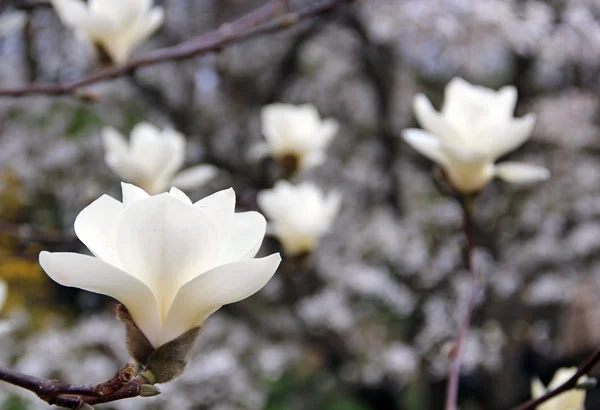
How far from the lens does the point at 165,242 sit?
0.37 meters

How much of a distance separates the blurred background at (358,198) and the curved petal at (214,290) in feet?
6.55

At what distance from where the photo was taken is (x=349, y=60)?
10.5ft

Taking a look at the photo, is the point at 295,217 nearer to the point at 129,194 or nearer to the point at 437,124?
the point at 437,124

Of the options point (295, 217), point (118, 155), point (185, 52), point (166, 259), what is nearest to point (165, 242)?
point (166, 259)

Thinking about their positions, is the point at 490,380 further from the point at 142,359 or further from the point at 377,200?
the point at 142,359

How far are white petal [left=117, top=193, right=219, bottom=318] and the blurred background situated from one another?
6.55 ft

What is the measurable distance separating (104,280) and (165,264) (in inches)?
1.7

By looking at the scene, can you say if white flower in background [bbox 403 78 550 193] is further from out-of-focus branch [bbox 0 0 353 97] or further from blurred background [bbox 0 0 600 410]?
blurred background [bbox 0 0 600 410]

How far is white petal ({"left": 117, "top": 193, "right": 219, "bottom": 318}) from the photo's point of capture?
36 cm

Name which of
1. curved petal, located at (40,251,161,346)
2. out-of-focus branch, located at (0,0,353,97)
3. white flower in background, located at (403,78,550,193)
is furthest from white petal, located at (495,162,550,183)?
curved petal, located at (40,251,161,346)

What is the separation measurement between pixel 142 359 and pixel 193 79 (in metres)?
2.78

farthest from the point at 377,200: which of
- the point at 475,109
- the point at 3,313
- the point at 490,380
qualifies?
the point at 475,109

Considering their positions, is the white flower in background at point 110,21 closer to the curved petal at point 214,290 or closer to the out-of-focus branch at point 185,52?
the out-of-focus branch at point 185,52

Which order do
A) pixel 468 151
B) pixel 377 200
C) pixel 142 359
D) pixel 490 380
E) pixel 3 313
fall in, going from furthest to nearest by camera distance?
pixel 377 200
pixel 490 380
pixel 3 313
pixel 468 151
pixel 142 359
